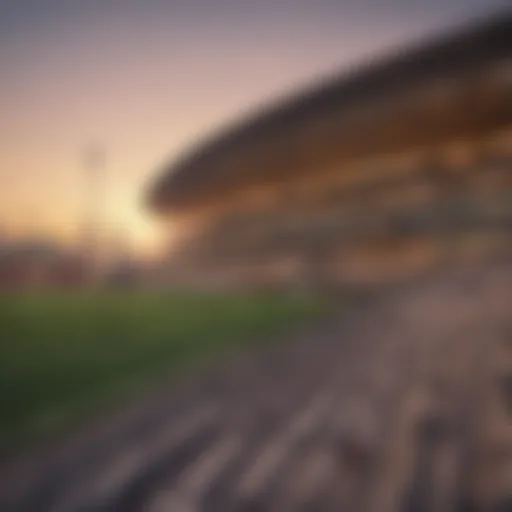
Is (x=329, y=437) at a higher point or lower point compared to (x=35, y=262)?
lower

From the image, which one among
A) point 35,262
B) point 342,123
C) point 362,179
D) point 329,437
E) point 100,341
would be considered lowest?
point 329,437

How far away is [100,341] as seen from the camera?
1.82 m

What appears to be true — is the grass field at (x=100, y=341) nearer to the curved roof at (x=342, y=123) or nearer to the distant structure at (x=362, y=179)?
the distant structure at (x=362, y=179)

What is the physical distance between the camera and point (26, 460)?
1.05 m

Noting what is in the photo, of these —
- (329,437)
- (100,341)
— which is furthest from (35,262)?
(329,437)

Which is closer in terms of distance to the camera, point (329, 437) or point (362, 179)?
point (329, 437)

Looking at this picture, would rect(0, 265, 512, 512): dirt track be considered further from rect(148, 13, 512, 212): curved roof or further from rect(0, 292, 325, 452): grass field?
rect(148, 13, 512, 212): curved roof

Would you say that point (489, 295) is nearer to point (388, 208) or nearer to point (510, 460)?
point (388, 208)

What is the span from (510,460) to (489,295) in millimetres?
602

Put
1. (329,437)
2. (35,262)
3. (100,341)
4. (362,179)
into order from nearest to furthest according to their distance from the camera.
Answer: (329,437)
(35,262)
(362,179)
(100,341)

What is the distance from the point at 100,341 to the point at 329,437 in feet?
3.66

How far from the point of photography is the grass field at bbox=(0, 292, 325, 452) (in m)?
1.27

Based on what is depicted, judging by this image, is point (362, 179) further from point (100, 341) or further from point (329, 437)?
point (100, 341)

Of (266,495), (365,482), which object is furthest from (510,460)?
(266,495)
